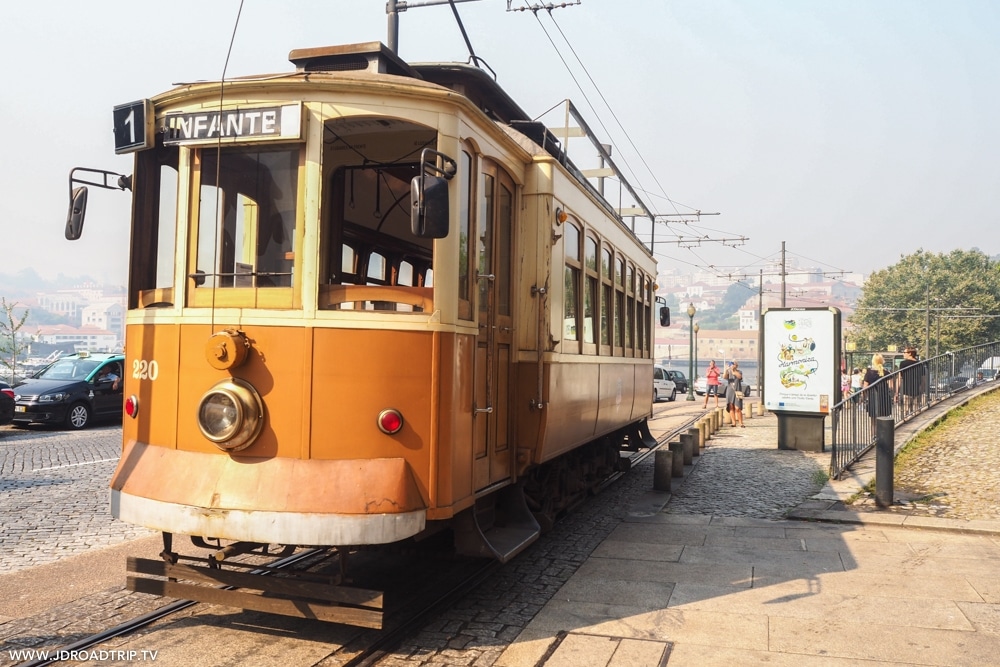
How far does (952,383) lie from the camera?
19672mm

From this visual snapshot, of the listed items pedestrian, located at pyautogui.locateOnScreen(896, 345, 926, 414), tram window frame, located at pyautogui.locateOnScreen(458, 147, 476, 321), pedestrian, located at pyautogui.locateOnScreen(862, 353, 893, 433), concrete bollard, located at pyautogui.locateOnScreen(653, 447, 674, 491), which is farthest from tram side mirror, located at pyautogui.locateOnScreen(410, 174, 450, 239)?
pedestrian, located at pyautogui.locateOnScreen(896, 345, 926, 414)

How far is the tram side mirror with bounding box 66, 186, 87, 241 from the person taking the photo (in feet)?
18.5

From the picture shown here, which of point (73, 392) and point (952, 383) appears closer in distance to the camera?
point (73, 392)

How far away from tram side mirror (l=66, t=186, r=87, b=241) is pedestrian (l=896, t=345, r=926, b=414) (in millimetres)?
13633

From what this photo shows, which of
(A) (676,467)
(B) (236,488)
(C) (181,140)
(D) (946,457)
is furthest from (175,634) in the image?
(D) (946,457)

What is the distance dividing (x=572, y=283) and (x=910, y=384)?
10.9 meters

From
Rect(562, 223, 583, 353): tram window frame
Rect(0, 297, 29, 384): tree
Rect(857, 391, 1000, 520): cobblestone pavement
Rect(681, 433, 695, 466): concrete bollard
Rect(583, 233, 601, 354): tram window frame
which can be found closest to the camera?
Rect(562, 223, 583, 353): tram window frame

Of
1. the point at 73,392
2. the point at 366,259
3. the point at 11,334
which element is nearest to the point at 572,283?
the point at 366,259

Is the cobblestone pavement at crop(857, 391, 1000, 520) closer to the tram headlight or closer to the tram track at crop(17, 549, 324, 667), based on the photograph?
the tram track at crop(17, 549, 324, 667)

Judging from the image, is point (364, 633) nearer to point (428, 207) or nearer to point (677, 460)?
point (428, 207)

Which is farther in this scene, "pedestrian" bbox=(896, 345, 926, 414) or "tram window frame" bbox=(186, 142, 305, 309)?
"pedestrian" bbox=(896, 345, 926, 414)

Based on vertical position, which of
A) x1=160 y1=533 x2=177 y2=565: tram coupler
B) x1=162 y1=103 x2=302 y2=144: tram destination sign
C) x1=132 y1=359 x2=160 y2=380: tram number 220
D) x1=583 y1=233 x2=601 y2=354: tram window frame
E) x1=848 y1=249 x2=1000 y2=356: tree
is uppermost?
x1=848 y1=249 x2=1000 y2=356: tree

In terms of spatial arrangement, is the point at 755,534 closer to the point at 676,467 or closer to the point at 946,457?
the point at 676,467

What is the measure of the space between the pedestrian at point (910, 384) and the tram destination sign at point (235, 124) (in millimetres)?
13128
